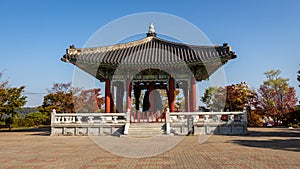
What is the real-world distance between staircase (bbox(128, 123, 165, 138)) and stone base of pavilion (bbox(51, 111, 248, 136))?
76 millimetres

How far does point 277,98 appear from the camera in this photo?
124 feet

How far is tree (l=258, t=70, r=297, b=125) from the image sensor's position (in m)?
36.7

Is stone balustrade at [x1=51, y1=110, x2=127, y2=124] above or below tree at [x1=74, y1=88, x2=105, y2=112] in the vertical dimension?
below

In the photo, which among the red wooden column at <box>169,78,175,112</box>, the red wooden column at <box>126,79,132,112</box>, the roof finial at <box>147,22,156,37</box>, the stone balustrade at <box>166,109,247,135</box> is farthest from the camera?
the roof finial at <box>147,22,156,37</box>

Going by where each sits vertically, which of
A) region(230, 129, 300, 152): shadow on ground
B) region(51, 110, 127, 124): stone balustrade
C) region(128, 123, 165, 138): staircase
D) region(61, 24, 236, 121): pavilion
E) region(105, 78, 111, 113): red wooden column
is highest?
region(61, 24, 236, 121): pavilion

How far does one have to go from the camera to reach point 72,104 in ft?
128

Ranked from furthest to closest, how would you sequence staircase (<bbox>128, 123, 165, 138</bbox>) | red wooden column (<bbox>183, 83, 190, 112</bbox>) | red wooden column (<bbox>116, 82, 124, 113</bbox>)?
red wooden column (<bbox>116, 82, 124, 113</bbox>) < red wooden column (<bbox>183, 83, 190, 112</bbox>) < staircase (<bbox>128, 123, 165, 138</bbox>)

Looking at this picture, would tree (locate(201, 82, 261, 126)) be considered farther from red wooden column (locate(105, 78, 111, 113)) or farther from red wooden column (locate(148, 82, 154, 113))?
red wooden column (locate(105, 78, 111, 113))

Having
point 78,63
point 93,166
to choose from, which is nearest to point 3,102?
point 78,63

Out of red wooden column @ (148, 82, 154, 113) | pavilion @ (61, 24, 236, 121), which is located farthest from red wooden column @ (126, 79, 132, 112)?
red wooden column @ (148, 82, 154, 113)

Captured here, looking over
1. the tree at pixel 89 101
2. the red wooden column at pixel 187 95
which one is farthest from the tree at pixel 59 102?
the red wooden column at pixel 187 95

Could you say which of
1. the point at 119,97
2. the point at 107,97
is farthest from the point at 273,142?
the point at 119,97

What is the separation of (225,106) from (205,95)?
22.7ft

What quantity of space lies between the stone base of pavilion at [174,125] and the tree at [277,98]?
19.9 metres
